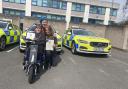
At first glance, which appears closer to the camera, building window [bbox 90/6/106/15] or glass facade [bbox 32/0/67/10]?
glass facade [bbox 32/0/67/10]

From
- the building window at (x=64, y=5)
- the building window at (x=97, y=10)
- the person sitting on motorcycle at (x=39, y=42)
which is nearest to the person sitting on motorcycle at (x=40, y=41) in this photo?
the person sitting on motorcycle at (x=39, y=42)

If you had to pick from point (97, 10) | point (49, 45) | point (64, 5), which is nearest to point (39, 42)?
point (49, 45)

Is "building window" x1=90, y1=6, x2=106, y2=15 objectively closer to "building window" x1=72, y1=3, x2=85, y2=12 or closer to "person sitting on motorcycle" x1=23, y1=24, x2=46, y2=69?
"building window" x1=72, y1=3, x2=85, y2=12

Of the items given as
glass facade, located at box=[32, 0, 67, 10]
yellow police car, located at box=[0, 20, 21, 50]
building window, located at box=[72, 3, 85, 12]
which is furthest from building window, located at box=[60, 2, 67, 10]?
yellow police car, located at box=[0, 20, 21, 50]

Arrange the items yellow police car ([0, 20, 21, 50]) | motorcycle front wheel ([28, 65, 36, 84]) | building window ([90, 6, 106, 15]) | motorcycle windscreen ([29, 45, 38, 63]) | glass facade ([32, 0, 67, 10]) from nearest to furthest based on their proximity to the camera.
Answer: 1. motorcycle front wheel ([28, 65, 36, 84])
2. motorcycle windscreen ([29, 45, 38, 63])
3. yellow police car ([0, 20, 21, 50])
4. glass facade ([32, 0, 67, 10])
5. building window ([90, 6, 106, 15])

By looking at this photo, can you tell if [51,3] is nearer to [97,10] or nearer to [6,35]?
[97,10]

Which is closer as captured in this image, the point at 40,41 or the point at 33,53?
the point at 33,53

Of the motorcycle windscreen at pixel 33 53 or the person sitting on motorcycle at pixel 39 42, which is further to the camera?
the person sitting on motorcycle at pixel 39 42

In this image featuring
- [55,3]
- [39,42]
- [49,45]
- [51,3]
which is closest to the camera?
[39,42]

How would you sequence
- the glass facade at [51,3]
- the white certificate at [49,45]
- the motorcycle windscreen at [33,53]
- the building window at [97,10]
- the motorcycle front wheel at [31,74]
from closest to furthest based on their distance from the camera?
the motorcycle front wheel at [31,74] → the motorcycle windscreen at [33,53] → the white certificate at [49,45] → the glass facade at [51,3] → the building window at [97,10]

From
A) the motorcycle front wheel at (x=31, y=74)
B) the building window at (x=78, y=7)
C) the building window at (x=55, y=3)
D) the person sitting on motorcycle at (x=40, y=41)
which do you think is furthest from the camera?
the building window at (x=78, y=7)

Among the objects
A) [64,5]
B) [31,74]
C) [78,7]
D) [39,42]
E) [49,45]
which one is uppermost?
[64,5]

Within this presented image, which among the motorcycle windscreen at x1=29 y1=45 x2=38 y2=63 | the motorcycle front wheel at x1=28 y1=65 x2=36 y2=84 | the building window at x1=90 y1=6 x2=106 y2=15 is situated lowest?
the motorcycle front wheel at x1=28 y1=65 x2=36 y2=84

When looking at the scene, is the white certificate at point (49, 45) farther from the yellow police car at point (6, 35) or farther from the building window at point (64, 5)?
the building window at point (64, 5)
